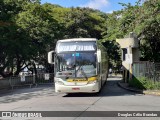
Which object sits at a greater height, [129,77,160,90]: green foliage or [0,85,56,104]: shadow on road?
[129,77,160,90]: green foliage

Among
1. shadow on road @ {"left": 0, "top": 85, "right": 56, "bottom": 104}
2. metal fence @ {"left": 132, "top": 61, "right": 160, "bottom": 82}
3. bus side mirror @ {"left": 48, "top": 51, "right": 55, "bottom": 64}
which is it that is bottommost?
shadow on road @ {"left": 0, "top": 85, "right": 56, "bottom": 104}

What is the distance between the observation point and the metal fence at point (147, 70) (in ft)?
77.4

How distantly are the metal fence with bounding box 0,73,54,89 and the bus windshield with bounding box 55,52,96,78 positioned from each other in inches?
462

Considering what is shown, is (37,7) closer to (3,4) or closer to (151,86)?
(3,4)

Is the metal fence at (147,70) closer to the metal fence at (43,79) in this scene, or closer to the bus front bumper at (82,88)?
the bus front bumper at (82,88)

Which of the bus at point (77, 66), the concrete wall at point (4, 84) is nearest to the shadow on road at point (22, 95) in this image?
the bus at point (77, 66)

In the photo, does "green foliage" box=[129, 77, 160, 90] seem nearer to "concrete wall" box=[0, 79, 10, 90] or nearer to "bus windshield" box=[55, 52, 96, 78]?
"bus windshield" box=[55, 52, 96, 78]

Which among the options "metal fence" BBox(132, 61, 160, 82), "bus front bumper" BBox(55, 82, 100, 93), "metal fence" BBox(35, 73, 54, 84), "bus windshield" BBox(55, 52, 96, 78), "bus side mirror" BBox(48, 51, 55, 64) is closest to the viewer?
"bus front bumper" BBox(55, 82, 100, 93)

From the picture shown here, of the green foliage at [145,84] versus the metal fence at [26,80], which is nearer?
the green foliage at [145,84]

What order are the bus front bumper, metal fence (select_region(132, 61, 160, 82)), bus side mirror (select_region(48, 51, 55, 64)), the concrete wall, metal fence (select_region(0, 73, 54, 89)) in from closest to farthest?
the bus front bumper, bus side mirror (select_region(48, 51, 55, 64)), metal fence (select_region(132, 61, 160, 82)), the concrete wall, metal fence (select_region(0, 73, 54, 89))

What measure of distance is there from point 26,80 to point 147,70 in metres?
15.4

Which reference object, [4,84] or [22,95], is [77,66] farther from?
[4,84]

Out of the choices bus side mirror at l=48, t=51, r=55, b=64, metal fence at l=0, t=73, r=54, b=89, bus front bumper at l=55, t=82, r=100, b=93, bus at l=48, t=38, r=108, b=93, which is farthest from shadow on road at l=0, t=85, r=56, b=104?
metal fence at l=0, t=73, r=54, b=89

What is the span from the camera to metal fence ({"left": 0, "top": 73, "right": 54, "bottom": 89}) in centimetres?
3250
